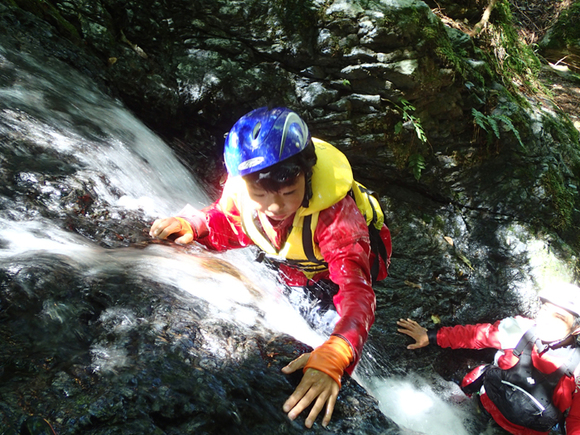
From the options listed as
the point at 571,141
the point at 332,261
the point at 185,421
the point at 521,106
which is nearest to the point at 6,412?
the point at 185,421

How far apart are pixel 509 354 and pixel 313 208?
12.6 feet

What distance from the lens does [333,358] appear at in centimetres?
193

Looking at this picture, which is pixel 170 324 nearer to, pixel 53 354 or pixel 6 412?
pixel 53 354

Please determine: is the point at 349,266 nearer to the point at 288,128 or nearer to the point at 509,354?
the point at 288,128

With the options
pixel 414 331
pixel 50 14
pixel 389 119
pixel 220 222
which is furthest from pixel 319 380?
pixel 50 14

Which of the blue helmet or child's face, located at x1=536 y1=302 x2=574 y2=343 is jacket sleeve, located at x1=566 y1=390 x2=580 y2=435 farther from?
the blue helmet

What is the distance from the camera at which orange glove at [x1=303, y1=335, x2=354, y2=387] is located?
1.88 metres

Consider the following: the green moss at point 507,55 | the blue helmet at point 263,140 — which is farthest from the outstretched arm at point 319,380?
the green moss at point 507,55

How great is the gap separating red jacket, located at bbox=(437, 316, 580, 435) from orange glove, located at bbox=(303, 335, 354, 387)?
374 cm

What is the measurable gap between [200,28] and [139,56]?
90cm

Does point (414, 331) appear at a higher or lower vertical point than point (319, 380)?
lower

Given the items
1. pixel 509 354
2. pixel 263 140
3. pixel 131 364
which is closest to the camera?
pixel 131 364

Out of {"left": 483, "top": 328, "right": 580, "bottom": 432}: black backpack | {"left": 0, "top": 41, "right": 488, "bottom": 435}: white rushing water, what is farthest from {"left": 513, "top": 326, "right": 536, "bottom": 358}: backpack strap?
{"left": 0, "top": 41, "right": 488, "bottom": 435}: white rushing water

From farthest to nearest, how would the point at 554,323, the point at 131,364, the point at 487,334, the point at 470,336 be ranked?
1. the point at 470,336
2. the point at 487,334
3. the point at 554,323
4. the point at 131,364
